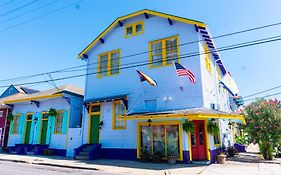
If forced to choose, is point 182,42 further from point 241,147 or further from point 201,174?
point 241,147

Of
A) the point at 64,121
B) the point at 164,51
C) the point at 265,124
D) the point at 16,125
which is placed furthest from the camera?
the point at 16,125

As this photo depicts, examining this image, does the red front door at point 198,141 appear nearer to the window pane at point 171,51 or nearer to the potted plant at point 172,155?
the potted plant at point 172,155

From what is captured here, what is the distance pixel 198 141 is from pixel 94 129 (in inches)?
313

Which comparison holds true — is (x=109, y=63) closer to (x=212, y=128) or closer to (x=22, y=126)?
(x=212, y=128)

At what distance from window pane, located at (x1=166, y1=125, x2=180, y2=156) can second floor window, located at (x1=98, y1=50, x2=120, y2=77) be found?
6.34m

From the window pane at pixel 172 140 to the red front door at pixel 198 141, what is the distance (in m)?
0.94

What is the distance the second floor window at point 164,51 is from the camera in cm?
1524

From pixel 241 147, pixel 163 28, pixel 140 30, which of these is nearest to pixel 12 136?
pixel 140 30

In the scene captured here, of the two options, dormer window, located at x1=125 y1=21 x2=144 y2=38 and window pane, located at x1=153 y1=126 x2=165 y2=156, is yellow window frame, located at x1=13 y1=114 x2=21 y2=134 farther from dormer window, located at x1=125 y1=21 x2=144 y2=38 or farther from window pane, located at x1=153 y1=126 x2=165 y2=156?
window pane, located at x1=153 y1=126 x2=165 y2=156

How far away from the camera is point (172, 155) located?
13.4 m

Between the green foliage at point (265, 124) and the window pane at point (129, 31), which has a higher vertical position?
the window pane at point (129, 31)

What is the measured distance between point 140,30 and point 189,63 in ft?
16.0

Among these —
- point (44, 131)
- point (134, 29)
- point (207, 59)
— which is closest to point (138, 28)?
point (134, 29)

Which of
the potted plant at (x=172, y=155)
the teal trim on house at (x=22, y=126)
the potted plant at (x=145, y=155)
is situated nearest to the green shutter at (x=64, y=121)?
the teal trim on house at (x=22, y=126)
